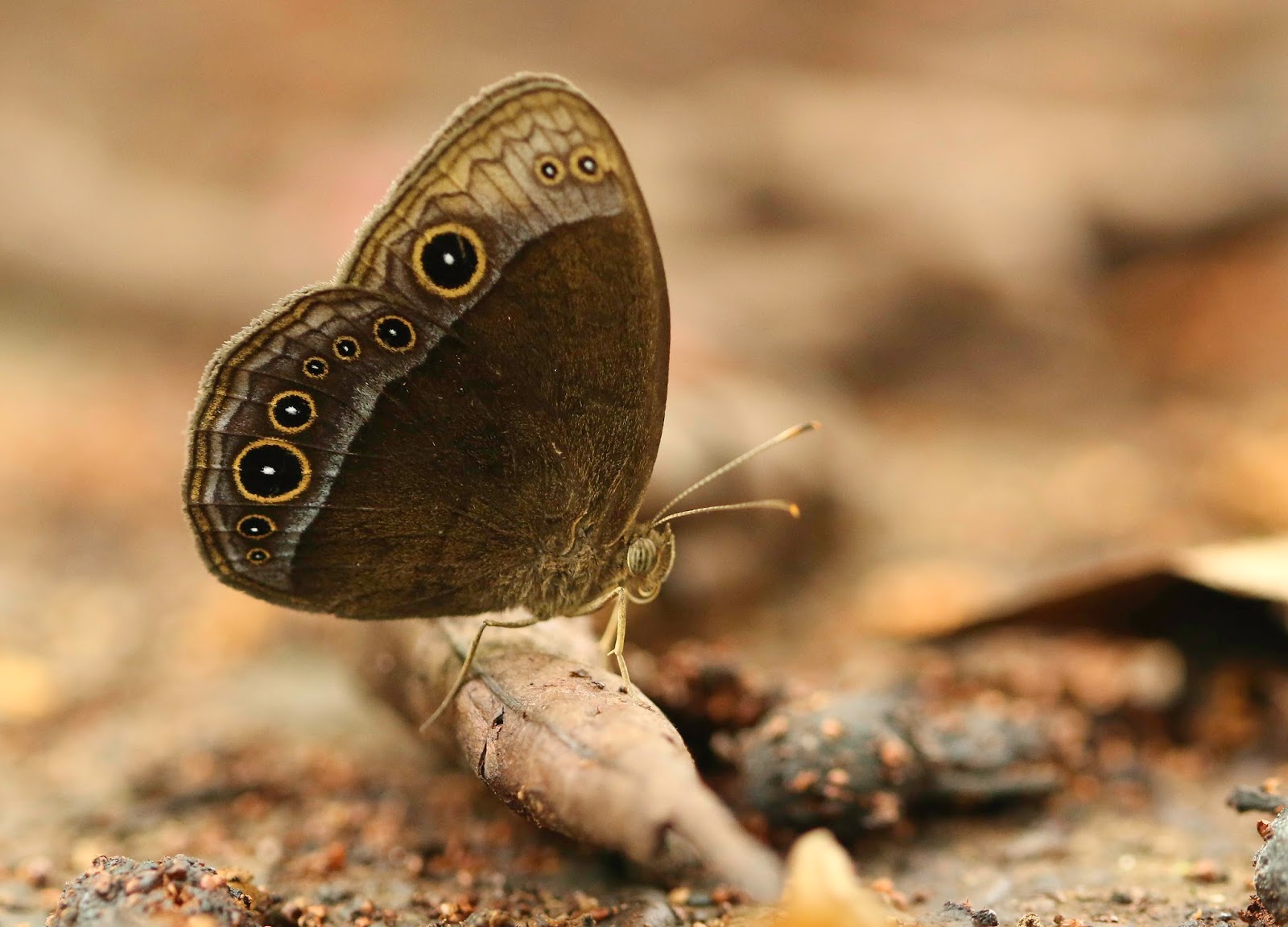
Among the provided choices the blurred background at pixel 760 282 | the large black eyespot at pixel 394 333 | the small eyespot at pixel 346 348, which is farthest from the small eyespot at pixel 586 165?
the blurred background at pixel 760 282

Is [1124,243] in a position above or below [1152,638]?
above

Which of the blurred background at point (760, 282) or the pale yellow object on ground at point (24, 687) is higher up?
the blurred background at point (760, 282)

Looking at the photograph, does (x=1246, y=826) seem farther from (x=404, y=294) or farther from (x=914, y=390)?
(x=914, y=390)

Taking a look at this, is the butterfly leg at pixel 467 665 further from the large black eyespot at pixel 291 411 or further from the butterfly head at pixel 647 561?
the large black eyespot at pixel 291 411

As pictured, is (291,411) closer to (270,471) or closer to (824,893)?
(270,471)

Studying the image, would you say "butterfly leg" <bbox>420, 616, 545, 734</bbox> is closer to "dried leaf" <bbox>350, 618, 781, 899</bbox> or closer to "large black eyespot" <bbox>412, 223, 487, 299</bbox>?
"dried leaf" <bbox>350, 618, 781, 899</bbox>

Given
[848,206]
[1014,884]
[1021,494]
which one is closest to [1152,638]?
[1014,884]
